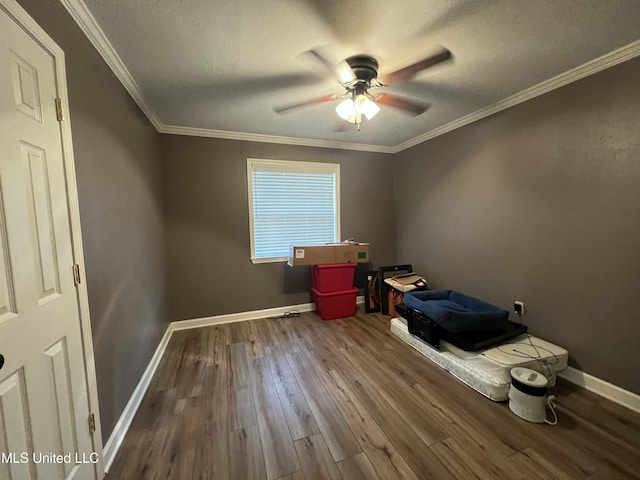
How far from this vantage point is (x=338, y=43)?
1576mm

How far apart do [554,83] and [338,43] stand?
1850 millimetres

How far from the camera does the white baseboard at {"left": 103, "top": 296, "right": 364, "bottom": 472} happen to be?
4.79 feet

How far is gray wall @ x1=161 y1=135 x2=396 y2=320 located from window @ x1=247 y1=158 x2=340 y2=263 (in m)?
0.10

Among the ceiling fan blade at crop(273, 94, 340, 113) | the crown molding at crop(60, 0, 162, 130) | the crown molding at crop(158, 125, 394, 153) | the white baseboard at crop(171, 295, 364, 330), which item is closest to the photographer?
the crown molding at crop(60, 0, 162, 130)

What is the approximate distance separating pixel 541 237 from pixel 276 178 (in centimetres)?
295

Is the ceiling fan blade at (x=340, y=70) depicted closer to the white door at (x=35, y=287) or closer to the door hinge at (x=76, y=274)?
the white door at (x=35, y=287)

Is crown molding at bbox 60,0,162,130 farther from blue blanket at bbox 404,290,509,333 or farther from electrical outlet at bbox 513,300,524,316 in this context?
electrical outlet at bbox 513,300,524,316

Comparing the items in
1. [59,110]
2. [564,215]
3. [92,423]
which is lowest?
[92,423]

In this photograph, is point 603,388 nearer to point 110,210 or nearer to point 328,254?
point 328,254

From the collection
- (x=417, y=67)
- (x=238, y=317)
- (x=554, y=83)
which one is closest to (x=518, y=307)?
(x=554, y=83)

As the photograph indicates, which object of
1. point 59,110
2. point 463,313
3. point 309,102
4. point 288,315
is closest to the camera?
point 59,110

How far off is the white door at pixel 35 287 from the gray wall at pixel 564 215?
3268 mm

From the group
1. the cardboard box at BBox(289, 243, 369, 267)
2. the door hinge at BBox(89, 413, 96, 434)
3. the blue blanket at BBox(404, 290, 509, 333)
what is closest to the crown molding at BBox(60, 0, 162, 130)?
the door hinge at BBox(89, 413, 96, 434)

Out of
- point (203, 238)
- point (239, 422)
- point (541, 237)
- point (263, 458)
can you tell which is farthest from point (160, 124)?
point (541, 237)
